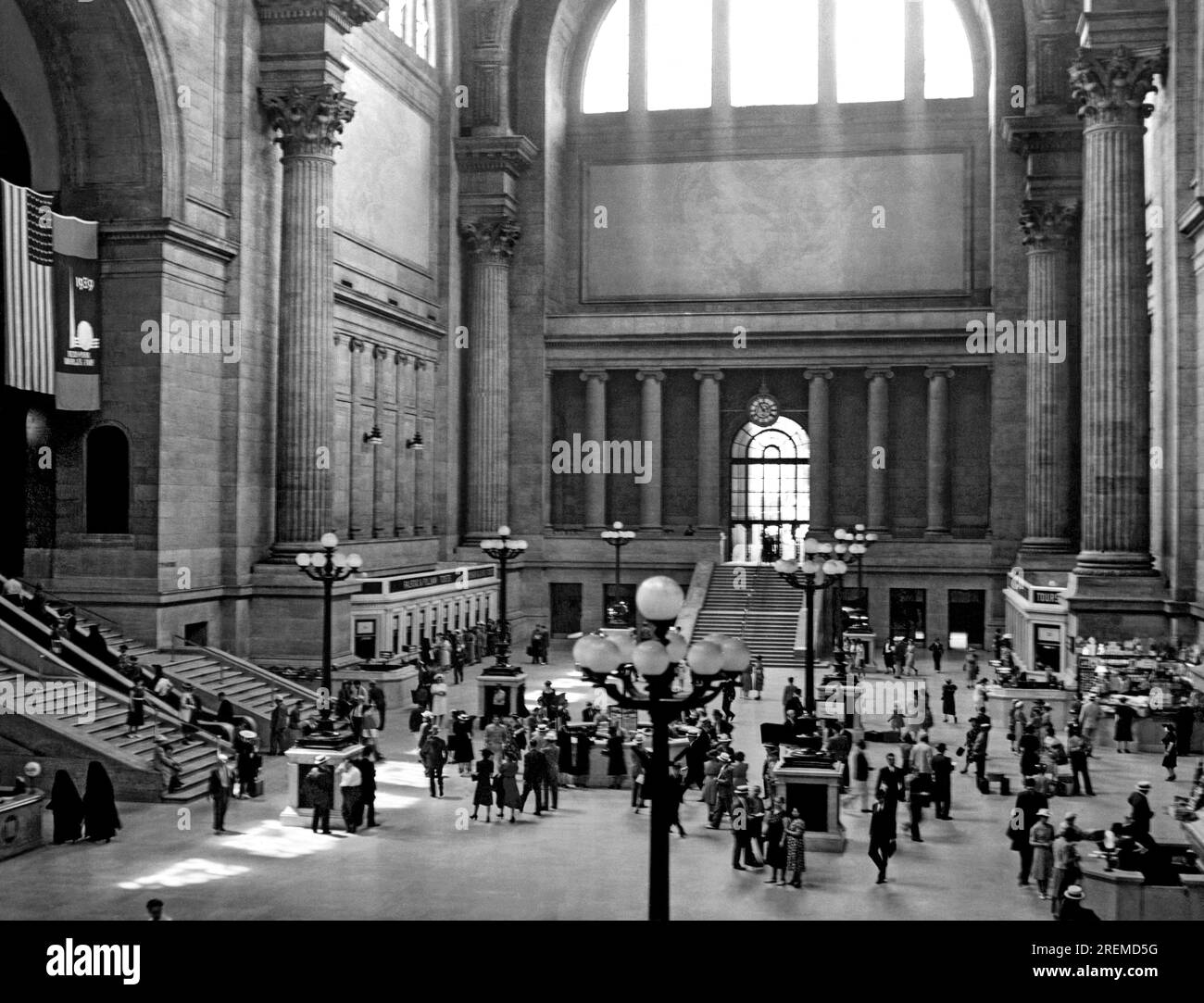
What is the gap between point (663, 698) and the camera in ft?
38.8

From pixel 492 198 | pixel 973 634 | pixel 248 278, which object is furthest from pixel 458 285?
pixel 973 634

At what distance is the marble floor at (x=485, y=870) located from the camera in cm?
1638

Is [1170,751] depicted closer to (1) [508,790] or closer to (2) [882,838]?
(2) [882,838]

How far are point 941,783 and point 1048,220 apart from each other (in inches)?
1152

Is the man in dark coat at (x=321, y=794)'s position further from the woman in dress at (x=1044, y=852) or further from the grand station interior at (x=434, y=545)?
the woman in dress at (x=1044, y=852)

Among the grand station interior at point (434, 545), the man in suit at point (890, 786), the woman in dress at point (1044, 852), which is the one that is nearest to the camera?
the woman in dress at point (1044, 852)

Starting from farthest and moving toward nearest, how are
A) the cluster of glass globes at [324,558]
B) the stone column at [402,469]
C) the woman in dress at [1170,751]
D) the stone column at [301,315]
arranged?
the stone column at [402,469]
the stone column at [301,315]
the cluster of glass globes at [324,558]
the woman in dress at [1170,751]

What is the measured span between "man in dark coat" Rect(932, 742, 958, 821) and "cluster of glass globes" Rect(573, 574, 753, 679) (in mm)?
9636

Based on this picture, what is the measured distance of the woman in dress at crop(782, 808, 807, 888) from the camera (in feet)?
56.9

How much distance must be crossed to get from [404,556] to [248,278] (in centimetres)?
1408

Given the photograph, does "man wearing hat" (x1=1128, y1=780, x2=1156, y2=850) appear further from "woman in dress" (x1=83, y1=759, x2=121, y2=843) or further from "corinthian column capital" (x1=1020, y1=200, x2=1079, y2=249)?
"corinthian column capital" (x1=1020, y1=200, x2=1079, y2=249)

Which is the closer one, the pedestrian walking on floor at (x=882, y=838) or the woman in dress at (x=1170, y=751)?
the pedestrian walking on floor at (x=882, y=838)

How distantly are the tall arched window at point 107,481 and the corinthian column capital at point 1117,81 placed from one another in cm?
2394

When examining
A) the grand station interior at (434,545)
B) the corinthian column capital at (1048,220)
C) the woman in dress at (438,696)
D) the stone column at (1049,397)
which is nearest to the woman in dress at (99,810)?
the grand station interior at (434,545)
